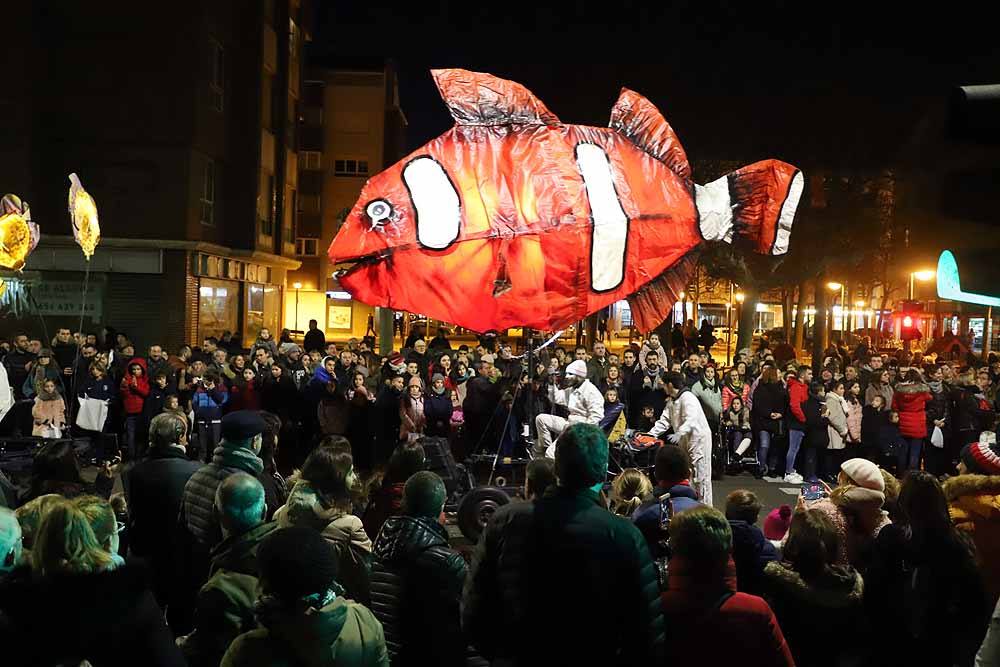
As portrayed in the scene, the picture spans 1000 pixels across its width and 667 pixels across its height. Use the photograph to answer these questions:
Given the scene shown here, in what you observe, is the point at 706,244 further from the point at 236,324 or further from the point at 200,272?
the point at 236,324

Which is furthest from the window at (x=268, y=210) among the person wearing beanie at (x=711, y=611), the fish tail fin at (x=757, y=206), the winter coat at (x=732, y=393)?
the person wearing beanie at (x=711, y=611)

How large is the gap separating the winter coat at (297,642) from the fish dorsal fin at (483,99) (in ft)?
17.1

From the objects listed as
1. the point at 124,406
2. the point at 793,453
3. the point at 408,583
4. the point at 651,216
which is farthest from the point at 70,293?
the point at 408,583

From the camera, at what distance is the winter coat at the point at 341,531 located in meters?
4.38

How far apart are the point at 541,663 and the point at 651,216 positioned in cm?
501

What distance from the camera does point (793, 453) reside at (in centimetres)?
1277

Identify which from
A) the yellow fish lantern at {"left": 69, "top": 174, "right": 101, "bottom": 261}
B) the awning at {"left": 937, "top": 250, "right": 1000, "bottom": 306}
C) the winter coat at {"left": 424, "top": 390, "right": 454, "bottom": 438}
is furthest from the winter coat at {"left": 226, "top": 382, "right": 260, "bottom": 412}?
the awning at {"left": 937, "top": 250, "right": 1000, "bottom": 306}

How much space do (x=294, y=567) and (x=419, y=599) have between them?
1.17 metres

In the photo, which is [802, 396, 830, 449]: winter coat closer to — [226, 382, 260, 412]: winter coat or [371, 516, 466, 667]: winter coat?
[226, 382, 260, 412]: winter coat

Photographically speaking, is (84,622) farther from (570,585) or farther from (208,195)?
(208,195)

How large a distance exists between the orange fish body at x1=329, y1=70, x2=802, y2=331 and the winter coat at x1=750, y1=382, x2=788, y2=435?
5529 mm

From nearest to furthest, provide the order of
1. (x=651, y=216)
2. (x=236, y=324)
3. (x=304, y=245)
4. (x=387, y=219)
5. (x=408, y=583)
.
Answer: (x=408, y=583)
(x=387, y=219)
(x=651, y=216)
(x=236, y=324)
(x=304, y=245)

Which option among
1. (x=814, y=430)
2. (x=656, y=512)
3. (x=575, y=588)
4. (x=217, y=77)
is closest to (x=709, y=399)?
(x=814, y=430)

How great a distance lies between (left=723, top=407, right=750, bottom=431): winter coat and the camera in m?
13.1
